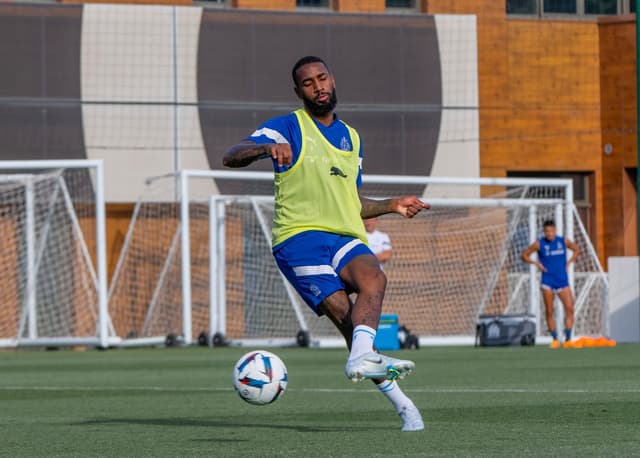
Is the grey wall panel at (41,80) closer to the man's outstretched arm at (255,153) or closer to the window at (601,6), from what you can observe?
the window at (601,6)

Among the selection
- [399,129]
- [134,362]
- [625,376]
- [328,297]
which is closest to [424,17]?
[399,129]

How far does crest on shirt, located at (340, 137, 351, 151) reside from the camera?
8.12 meters

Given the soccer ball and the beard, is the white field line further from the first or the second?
the beard

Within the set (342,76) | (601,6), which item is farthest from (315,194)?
(601,6)

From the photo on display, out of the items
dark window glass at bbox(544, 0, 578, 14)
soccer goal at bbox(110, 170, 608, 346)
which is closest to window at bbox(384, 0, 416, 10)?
dark window glass at bbox(544, 0, 578, 14)

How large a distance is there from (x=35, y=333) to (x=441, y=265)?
24.9ft

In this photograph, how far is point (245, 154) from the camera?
7.68 metres

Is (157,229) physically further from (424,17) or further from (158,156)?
(424,17)

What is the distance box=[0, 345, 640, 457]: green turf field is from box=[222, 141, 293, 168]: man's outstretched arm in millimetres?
1400

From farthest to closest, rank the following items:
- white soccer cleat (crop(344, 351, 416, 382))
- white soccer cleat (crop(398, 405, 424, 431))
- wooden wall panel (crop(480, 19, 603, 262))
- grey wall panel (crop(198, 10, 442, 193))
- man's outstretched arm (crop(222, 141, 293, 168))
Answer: wooden wall panel (crop(480, 19, 603, 262)) → grey wall panel (crop(198, 10, 442, 193)) → white soccer cleat (crop(398, 405, 424, 431)) → man's outstretched arm (crop(222, 141, 293, 168)) → white soccer cleat (crop(344, 351, 416, 382))

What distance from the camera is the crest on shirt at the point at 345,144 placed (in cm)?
812

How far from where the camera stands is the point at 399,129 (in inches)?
1230

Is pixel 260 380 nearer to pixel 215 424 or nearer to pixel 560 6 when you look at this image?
pixel 215 424

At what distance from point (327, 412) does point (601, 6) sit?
26.7 m
